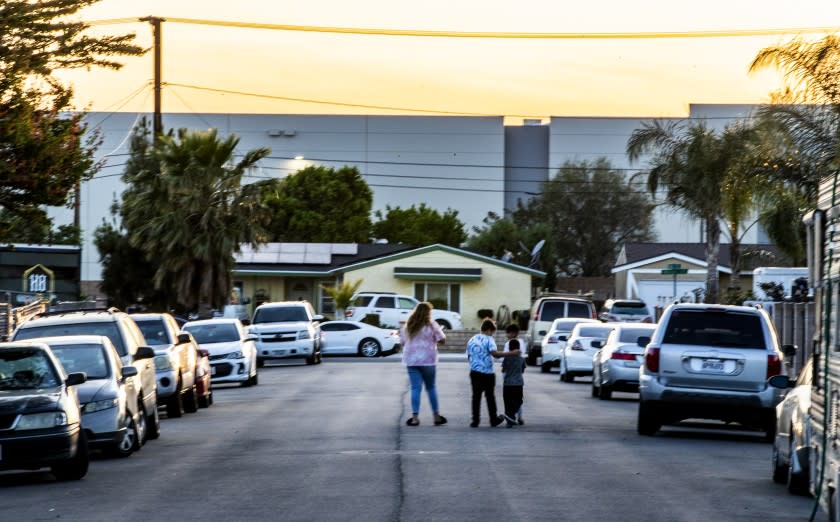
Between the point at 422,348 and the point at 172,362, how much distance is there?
15.7 feet

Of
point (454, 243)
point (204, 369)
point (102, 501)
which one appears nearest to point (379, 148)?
point (454, 243)

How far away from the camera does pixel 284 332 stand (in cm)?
4269

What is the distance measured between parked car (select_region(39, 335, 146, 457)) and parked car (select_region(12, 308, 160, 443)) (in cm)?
119

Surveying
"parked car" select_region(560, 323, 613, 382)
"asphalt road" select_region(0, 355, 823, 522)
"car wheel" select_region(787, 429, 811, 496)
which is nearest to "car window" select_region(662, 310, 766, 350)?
"asphalt road" select_region(0, 355, 823, 522)

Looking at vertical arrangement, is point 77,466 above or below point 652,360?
below

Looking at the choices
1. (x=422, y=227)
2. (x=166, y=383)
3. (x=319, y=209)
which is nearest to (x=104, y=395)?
(x=166, y=383)

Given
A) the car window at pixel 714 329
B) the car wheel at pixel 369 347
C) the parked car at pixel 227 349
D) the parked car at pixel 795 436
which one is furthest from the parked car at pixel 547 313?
the parked car at pixel 795 436

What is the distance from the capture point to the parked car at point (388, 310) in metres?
57.8

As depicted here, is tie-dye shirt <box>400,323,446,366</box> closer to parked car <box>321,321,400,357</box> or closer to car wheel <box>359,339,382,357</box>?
parked car <box>321,321,400,357</box>

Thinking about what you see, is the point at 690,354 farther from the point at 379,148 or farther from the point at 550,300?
the point at 379,148

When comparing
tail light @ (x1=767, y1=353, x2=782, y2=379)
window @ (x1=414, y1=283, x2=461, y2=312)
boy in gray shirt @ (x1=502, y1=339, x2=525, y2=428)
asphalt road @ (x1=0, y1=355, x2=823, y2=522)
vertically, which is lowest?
asphalt road @ (x1=0, y1=355, x2=823, y2=522)

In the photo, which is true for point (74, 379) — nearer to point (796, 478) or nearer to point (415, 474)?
point (415, 474)

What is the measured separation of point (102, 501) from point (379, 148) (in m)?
74.0

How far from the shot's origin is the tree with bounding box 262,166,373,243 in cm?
8794
